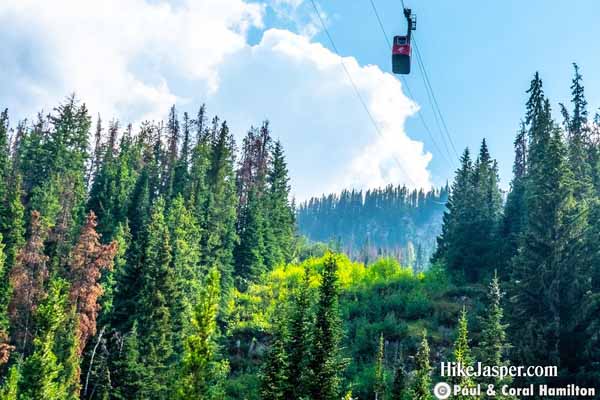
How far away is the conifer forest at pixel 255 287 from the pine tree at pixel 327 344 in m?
0.08

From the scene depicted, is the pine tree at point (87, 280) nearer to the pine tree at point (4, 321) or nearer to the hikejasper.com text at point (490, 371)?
the pine tree at point (4, 321)

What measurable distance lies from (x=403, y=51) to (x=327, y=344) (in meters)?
14.9

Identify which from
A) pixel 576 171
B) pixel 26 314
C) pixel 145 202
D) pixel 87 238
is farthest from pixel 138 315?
pixel 576 171

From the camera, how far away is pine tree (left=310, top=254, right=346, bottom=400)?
28219 millimetres

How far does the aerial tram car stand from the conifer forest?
10.7m

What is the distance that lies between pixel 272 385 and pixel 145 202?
46.6 meters

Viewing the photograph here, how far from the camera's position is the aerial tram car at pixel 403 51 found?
2373cm

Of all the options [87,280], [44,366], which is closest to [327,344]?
[44,366]

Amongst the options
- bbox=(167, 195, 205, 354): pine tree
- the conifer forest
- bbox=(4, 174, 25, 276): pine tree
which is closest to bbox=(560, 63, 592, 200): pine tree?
the conifer forest

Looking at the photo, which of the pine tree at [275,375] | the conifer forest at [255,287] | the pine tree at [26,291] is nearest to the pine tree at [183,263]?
the conifer forest at [255,287]

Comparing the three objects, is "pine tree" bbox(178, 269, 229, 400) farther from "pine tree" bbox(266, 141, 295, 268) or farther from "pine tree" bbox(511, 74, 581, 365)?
"pine tree" bbox(266, 141, 295, 268)

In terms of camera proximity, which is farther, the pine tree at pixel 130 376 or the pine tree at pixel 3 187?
the pine tree at pixel 3 187

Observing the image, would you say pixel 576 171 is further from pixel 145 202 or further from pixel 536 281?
pixel 145 202

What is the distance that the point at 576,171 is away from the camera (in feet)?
181
